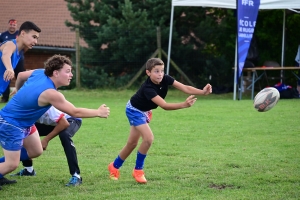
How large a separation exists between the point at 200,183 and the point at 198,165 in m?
1.05

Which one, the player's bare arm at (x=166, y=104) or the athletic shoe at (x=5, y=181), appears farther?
the athletic shoe at (x=5, y=181)

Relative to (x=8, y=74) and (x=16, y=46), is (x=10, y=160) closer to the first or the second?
(x=8, y=74)

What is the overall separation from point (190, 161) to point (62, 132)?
6.48 ft

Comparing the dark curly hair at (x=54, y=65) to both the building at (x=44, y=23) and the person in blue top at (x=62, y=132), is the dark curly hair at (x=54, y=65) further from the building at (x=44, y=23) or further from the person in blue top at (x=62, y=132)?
the building at (x=44, y=23)

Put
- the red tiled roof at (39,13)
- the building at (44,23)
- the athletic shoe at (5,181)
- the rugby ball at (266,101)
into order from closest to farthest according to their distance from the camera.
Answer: the athletic shoe at (5,181) → the rugby ball at (266,101) → the building at (44,23) → the red tiled roof at (39,13)

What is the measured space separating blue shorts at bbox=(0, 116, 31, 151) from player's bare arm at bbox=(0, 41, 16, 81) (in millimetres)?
1195

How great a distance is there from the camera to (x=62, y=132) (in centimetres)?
640

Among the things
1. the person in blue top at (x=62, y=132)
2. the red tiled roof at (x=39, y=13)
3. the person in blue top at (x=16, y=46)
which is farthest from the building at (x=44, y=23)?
the person in blue top at (x=62, y=132)

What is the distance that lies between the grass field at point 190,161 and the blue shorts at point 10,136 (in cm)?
51

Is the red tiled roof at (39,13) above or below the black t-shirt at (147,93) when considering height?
below

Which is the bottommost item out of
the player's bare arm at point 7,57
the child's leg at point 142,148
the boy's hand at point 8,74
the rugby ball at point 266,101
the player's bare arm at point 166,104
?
the child's leg at point 142,148

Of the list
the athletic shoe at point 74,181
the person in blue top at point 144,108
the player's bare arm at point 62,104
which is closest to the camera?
the player's bare arm at point 62,104

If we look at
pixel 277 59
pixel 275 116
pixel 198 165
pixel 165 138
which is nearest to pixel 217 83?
pixel 277 59

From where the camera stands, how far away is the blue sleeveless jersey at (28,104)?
5676mm
